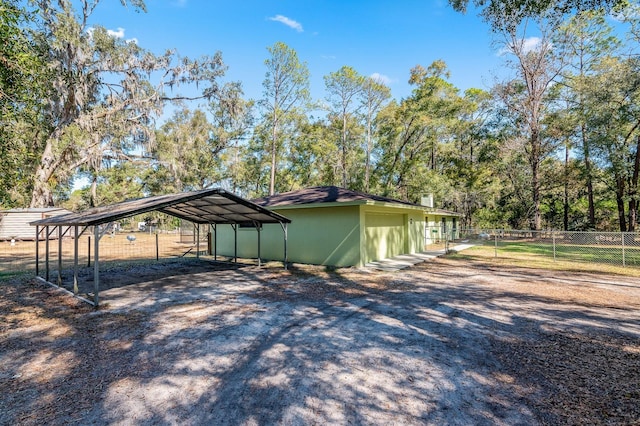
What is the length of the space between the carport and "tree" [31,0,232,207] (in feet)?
27.5

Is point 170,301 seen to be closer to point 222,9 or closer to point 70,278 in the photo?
point 70,278

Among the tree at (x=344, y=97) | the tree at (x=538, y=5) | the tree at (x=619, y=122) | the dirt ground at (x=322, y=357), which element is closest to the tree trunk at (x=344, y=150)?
the tree at (x=344, y=97)

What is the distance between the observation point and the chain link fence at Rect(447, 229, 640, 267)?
12.4 metres

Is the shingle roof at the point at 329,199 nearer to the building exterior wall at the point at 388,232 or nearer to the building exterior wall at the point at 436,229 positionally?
the building exterior wall at the point at 388,232

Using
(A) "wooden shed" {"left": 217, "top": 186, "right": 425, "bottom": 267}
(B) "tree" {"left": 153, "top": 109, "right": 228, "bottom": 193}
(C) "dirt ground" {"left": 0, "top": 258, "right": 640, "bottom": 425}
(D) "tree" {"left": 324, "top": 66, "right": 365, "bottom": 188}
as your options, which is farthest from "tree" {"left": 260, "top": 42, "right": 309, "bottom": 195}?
(C) "dirt ground" {"left": 0, "top": 258, "right": 640, "bottom": 425}

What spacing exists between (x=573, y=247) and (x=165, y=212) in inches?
847

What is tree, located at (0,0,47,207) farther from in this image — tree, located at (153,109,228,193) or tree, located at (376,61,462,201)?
tree, located at (376,61,462,201)

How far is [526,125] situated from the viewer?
24984 mm

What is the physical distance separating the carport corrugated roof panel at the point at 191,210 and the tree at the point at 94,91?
30.8 ft

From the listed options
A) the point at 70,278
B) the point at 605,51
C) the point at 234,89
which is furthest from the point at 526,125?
the point at 70,278

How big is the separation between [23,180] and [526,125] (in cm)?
3026

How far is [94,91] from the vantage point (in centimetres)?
1800

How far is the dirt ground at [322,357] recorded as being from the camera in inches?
105

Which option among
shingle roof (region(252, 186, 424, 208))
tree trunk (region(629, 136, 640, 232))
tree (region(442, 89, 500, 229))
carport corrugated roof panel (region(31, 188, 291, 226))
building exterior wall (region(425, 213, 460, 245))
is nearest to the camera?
carport corrugated roof panel (region(31, 188, 291, 226))
